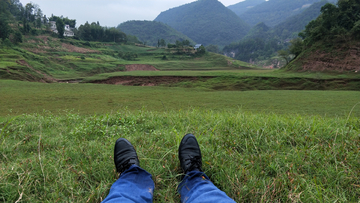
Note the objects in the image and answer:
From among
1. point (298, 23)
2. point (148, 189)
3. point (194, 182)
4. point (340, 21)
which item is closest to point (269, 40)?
point (298, 23)

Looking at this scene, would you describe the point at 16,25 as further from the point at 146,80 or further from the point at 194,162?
the point at 194,162

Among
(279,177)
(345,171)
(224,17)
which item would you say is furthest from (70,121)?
(224,17)

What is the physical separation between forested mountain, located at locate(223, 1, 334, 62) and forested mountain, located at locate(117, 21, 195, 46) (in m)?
41.4

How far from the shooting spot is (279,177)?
5.37 feet

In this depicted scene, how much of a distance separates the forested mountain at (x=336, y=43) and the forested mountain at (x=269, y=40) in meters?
65.7

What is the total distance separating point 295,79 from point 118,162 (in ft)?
62.5

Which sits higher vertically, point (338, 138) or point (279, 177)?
point (338, 138)

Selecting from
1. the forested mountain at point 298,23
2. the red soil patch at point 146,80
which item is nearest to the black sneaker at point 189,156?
the red soil patch at point 146,80

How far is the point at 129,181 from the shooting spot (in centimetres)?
154

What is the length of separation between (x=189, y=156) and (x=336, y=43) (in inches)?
981

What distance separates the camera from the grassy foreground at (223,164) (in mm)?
1469

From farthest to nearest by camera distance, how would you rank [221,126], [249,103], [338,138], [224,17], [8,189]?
[224,17] < [249,103] < [221,126] < [338,138] < [8,189]

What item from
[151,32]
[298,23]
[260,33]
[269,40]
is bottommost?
[269,40]

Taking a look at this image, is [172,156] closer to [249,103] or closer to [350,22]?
[249,103]
